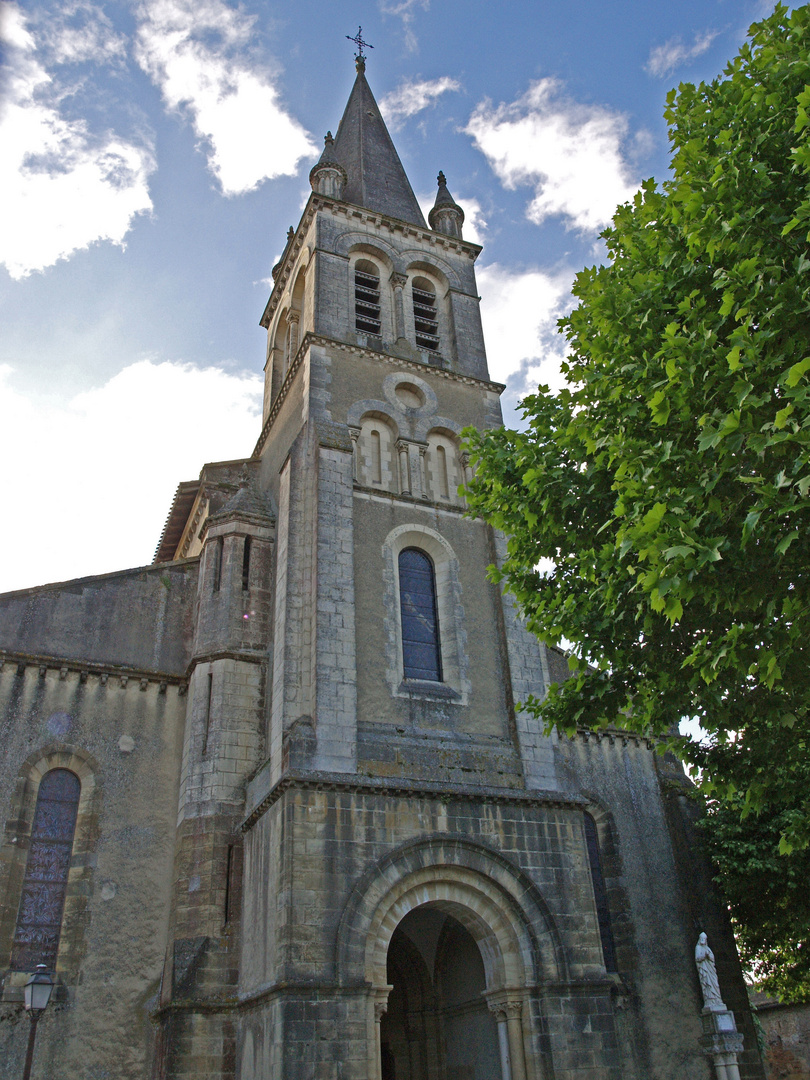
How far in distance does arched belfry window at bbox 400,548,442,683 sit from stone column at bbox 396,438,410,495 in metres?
1.35

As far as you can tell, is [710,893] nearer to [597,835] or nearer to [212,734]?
[597,835]

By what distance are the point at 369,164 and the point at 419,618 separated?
1589 cm

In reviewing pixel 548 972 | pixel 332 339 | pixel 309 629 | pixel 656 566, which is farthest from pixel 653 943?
pixel 332 339

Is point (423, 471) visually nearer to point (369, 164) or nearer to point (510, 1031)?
point (510, 1031)

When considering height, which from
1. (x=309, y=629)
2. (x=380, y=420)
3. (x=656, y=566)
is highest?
(x=380, y=420)

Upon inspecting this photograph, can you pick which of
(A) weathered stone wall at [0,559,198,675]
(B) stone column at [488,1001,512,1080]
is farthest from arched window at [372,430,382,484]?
(B) stone column at [488,1001,512,1080]

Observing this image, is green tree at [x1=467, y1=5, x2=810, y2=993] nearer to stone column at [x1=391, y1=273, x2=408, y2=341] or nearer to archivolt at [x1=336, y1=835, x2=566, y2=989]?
archivolt at [x1=336, y1=835, x2=566, y2=989]

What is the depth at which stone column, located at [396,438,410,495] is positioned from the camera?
693 inches

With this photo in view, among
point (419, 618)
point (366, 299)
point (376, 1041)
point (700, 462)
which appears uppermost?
point (366, 299)

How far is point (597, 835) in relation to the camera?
1758cm

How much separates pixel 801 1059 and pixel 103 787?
Result: 23780mm

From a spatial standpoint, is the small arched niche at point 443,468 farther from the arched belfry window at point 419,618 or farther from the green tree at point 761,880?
the green tree at point 761,880

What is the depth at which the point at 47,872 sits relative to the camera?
14086 millimetres

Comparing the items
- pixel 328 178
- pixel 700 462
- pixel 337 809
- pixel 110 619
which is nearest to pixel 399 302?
pixel 328 178
